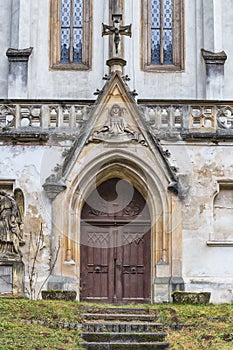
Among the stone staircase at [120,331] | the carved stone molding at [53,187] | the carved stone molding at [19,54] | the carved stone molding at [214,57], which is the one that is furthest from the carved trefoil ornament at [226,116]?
the carved stone molding at [19,54]

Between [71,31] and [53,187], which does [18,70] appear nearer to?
[71,31]

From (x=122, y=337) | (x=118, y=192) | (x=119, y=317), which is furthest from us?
(x=118, y=192)

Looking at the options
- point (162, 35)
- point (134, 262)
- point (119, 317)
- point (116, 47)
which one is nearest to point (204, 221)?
point (134, 262)

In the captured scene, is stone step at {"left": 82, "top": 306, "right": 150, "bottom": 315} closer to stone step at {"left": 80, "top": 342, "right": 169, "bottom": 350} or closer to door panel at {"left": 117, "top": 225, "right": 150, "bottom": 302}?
stone step at {"left": 80, "top": 342, "right": 169, "bottom": 350}

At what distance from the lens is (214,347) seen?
14516mm

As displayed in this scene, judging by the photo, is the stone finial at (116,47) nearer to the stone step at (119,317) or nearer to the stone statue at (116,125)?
the stone statue at (116,125)

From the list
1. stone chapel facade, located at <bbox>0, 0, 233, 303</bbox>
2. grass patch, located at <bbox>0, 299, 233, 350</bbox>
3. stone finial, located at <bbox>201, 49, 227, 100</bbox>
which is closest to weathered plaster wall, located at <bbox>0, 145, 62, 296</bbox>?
stone chapel facade, located at <bbox>0, 0, 233, 303</bbox>

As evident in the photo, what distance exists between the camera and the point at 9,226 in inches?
794

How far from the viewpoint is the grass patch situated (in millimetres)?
14602

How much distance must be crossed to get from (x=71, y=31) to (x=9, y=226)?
29.6 ft

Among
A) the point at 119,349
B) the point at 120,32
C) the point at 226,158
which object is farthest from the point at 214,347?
the point at 120,32

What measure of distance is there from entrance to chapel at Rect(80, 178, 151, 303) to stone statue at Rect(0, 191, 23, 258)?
246cm

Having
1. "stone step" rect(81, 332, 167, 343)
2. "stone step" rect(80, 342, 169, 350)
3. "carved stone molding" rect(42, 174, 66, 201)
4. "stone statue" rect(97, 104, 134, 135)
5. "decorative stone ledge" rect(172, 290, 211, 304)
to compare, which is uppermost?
"stone statue" rect(97, 104, 134, 135)

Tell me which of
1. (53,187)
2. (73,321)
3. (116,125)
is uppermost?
(116,125)
